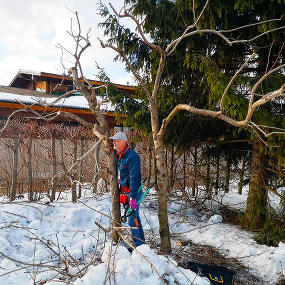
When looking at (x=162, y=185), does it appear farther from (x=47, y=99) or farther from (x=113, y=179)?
(x=47, y=99)

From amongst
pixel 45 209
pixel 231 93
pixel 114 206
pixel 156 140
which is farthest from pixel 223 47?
pixel 45 209

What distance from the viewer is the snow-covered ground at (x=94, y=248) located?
3062 mm

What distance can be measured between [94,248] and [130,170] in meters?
1.73

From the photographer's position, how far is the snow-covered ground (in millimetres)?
3062

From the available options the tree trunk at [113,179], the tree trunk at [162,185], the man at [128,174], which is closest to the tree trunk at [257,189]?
the tree trunk at [162,185]

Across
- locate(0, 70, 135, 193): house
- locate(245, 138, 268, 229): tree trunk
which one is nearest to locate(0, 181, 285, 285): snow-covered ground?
locate(245, 138, 268, 229): tree trunk

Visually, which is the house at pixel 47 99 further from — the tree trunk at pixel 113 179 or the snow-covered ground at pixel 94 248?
the snow-covered ground at pixel 94 248

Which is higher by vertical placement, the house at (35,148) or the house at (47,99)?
the house at (47,99)

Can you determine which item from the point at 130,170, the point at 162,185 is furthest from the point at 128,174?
the point at 162,185

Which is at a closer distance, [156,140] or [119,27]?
[156,140]

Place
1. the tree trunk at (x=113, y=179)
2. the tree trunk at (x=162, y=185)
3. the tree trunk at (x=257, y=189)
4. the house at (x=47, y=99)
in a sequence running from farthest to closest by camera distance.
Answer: the house at (x=47, y=99), the tree trunk at (x=257, y=189), the tree trunk at (x=113, y=179), the tree trunk at (x=162, y=185)

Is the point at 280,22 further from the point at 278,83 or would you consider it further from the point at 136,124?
the point at 136,124

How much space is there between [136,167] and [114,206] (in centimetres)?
77

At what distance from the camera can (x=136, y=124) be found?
6445 millimetres
